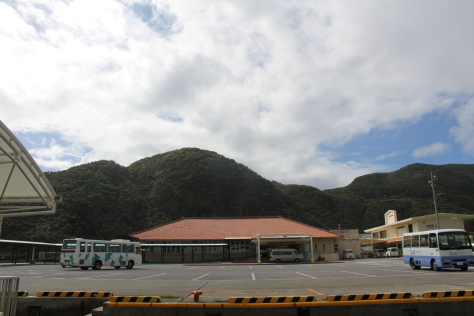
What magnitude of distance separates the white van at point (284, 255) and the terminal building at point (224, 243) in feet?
4.36

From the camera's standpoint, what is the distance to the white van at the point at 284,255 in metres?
36.9

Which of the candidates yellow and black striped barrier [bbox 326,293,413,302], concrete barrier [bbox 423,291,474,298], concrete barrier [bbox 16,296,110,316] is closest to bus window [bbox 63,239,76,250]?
concrete barrier [bbox 16,296,110,316]

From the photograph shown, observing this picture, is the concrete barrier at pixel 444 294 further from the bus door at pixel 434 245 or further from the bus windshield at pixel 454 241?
the bus door at pixel 434 245

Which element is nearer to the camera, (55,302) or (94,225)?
(55,302)

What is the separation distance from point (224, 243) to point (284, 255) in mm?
7484

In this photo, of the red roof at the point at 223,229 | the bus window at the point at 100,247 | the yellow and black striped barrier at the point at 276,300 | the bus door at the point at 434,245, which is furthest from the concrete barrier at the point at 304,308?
the red roof at the point at 223,229

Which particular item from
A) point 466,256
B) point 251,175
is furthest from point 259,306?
point 251,175

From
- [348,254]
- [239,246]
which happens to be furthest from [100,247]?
[348,254]

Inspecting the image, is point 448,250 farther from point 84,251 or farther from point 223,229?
point 223,229

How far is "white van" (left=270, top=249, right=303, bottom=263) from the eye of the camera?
36938 mm

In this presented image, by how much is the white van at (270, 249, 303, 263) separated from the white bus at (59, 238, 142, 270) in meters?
15.5

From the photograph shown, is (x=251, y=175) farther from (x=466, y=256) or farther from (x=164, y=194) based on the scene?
(x=466, y=256)

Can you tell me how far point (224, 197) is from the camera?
263 ft

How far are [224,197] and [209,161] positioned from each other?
1363 centimetres
